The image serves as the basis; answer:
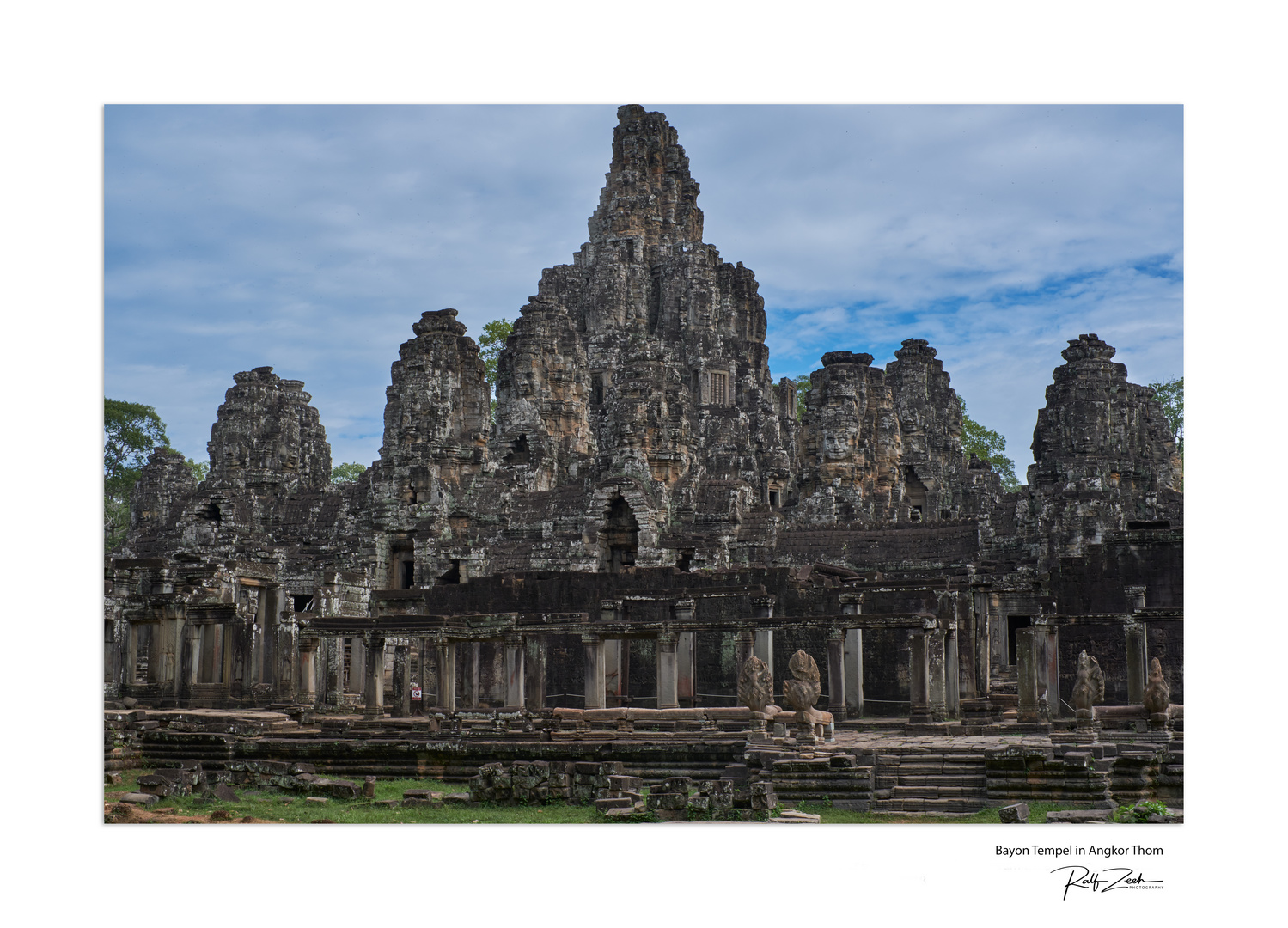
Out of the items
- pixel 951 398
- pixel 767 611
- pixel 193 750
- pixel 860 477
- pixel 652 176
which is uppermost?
pixel 652 176

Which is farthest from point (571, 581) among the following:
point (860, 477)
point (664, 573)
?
point (860, 477)

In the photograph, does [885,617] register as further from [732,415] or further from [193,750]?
[732,415]

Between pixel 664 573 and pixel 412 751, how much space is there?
9.52 m

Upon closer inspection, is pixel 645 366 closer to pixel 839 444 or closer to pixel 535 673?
pixel 839 444

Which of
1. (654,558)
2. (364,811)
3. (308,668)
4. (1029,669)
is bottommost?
(364,811)

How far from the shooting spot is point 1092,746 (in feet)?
53.2

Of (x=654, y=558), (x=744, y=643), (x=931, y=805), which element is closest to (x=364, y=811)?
(x=931, y=805)

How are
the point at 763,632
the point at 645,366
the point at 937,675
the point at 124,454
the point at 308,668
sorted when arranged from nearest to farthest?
the point at 937,675 → the point at 763,632 → the point at 308,668 → the point at 645,366 → the point at 124,454

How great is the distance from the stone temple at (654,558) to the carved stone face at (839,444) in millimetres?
133

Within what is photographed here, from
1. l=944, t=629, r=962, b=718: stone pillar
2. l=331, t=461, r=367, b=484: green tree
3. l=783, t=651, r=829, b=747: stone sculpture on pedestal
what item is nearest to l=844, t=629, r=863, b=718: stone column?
l=944, t=629, r=962, b=718: stone pillar

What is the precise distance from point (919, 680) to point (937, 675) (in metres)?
0.32

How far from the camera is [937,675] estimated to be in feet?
71.5

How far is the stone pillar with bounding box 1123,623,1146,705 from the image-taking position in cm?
2127
